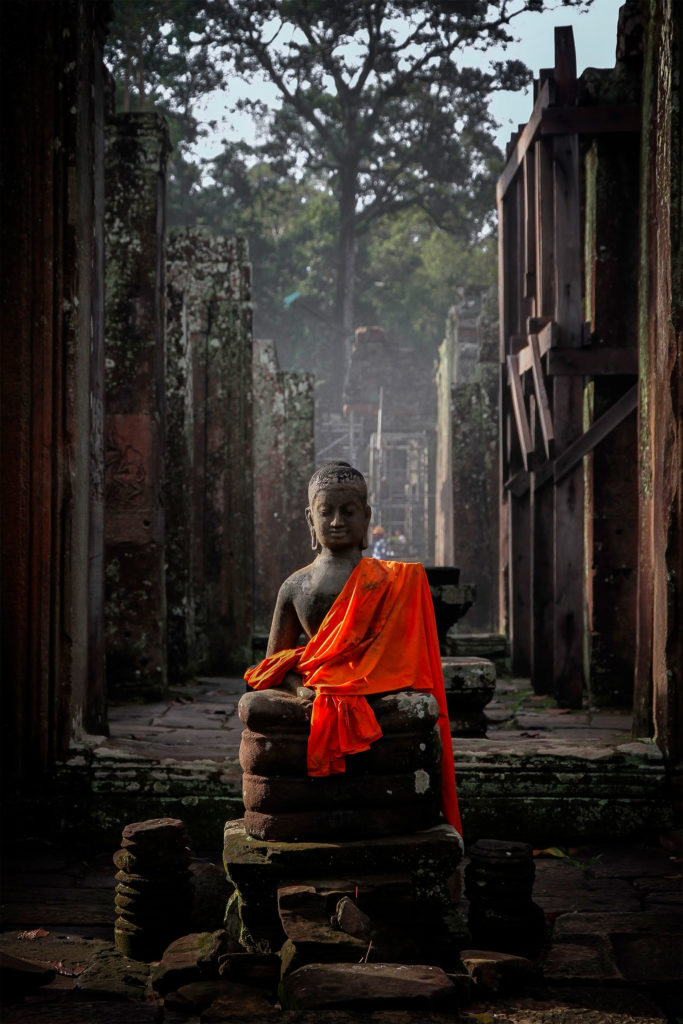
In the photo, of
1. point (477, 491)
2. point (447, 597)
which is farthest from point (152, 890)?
point (477, 491)

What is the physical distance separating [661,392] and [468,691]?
5.96 ft

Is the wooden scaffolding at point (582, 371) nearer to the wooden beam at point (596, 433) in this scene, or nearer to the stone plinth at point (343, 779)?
the wooden beam at point (596, 433)

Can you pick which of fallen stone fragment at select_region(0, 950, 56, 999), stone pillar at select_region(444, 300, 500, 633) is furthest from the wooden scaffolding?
stone pillar at select_region(444, 300, 500, 633)

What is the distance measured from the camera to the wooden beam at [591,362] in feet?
24.9

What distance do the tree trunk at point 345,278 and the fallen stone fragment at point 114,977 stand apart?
2561 centimetres

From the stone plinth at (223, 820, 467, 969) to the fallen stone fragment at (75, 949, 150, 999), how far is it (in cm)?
35

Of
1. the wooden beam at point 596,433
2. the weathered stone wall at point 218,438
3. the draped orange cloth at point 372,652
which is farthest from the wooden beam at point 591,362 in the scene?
the draped orange cloth at point 372,652

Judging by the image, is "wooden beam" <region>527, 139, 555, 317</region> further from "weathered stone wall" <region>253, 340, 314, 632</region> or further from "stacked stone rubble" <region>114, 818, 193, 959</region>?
"weathered stone wall" <region>253, 340, 314, 632</region>

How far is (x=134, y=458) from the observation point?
7699 millimetres

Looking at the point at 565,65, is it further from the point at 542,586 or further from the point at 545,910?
the point at 545,910

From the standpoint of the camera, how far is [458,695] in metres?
5.89

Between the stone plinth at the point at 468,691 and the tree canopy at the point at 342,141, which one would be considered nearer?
the stone plinth at the point at 468,691

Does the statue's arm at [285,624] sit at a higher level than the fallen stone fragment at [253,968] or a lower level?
higher

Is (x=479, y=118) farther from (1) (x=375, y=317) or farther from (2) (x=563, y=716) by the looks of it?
(2) (x=563, y=716)
